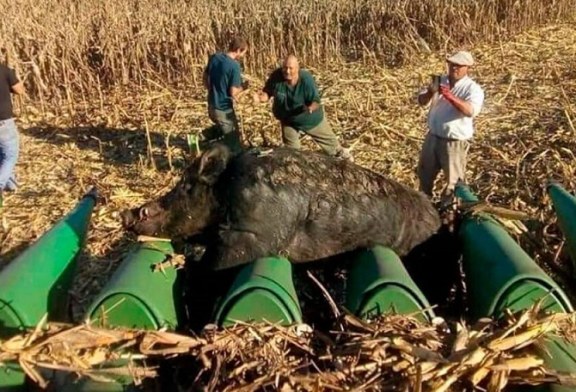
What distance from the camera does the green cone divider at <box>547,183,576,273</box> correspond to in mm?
5605

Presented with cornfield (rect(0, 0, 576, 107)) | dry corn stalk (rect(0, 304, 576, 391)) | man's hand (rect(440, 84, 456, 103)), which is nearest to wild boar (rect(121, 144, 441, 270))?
dry corn stalk (rect(0, 304, 576, 391))

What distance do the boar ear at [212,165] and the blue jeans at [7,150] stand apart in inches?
208

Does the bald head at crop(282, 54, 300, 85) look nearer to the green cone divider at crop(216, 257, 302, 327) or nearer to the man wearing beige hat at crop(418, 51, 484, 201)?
the man wearing beige hat at crop(418, 51, 484, 201)

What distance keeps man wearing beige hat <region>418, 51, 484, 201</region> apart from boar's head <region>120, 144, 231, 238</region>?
3168 mm

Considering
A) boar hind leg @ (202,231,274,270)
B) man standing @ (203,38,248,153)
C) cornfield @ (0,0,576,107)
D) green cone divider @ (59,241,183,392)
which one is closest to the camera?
green cone divider @ (59,241,183,392)

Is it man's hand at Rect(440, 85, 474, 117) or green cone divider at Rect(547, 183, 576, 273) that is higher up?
man's hand at Rect(440, 85, 474, 117)

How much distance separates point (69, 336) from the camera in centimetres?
395

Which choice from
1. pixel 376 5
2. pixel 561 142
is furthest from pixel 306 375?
pixel 376 5

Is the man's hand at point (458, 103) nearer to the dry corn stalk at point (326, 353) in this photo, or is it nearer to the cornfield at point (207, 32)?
the dry corn stalk at point (326, 353)

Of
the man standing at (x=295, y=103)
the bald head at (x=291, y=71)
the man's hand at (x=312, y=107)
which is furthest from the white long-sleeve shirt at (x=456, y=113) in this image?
the bald head at (x=291, y=71)

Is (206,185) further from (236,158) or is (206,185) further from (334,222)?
(334,222)

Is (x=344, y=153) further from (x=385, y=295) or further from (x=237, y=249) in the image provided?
(x=385, y=295)

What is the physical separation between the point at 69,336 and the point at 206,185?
1.83 m

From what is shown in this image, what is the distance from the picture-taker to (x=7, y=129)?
991cm
